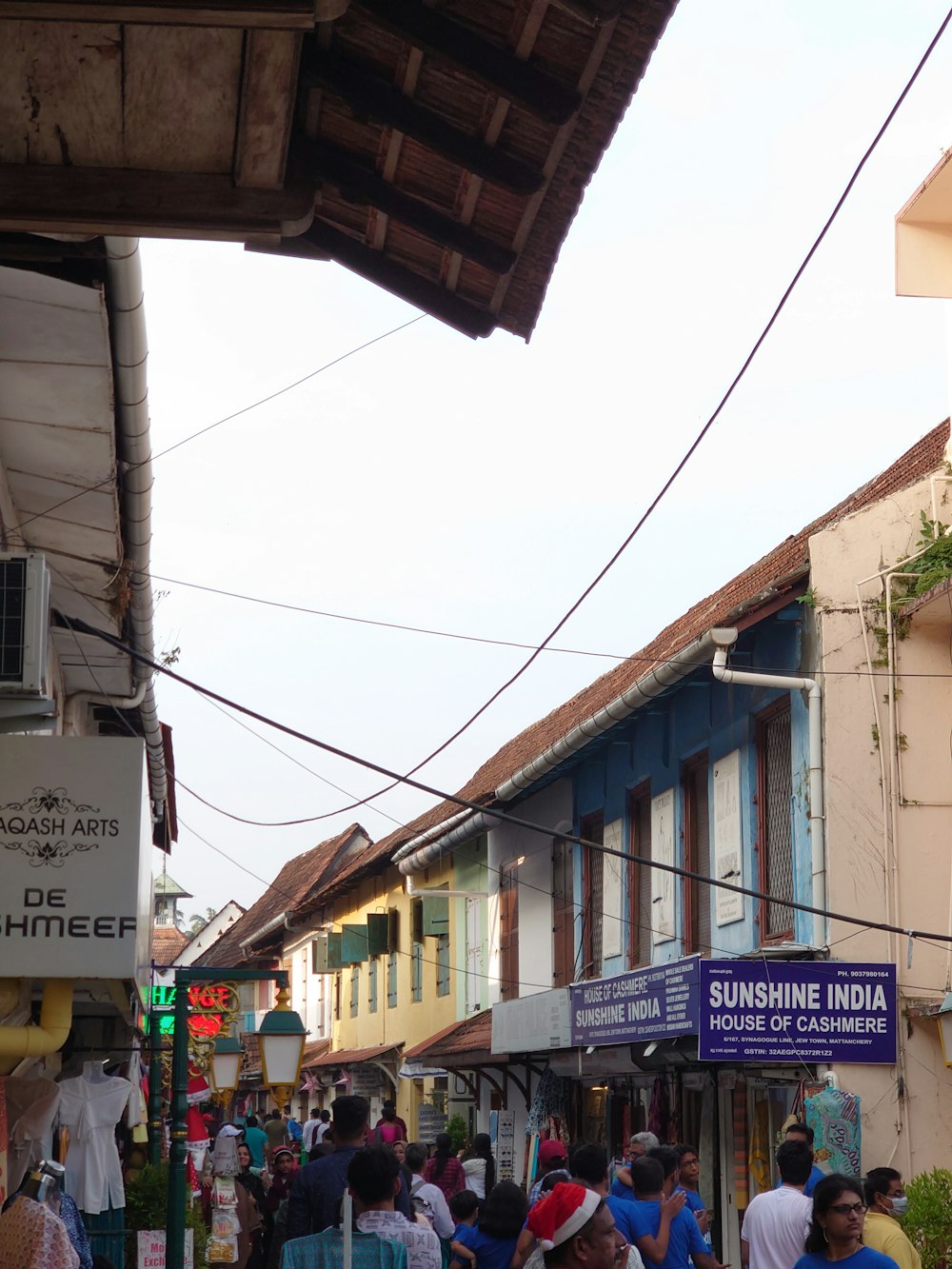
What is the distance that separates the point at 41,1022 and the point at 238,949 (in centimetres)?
4188

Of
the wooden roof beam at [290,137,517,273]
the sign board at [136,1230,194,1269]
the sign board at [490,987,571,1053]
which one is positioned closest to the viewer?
the wooden roof beam at [290,137,517,273]

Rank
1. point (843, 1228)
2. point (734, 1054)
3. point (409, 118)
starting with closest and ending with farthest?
point (409, 118) → point (843, 1228) → point (734, 1054)

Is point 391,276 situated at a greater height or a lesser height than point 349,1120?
Answer: greater

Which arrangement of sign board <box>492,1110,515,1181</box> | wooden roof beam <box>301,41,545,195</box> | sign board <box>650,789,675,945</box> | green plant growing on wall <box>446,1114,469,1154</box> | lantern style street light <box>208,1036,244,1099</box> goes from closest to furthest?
wooden roof beam <box>301,41,545,195</box> → sign board <box>650,789,675,945</box> → lantern style street light <box>208,1036,244,1099</box> → sign board <box>492,1110,515,1181</box> → green plant growing on wall <box>446,1114,469,1154</box>

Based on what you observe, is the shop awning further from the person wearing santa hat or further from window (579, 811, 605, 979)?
the person wearing santa hat

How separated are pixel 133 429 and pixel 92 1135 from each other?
20.0 feet

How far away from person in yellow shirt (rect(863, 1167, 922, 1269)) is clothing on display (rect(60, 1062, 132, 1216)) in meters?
5.71

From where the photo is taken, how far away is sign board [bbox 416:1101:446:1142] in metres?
28.8

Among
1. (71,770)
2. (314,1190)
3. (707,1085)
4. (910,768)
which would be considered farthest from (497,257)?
(707,1085)

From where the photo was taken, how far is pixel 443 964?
2908cm

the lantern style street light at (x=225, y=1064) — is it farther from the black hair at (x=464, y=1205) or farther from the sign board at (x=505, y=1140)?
the black hair at (x=464, y=1205)

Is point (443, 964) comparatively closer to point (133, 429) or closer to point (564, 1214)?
point (133, 429)

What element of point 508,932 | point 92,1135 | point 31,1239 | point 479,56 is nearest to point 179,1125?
point 92,1135

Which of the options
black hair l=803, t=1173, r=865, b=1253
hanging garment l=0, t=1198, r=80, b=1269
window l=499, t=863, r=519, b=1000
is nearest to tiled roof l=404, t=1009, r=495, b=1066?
window l=499, t=863, r=519, b=1000
